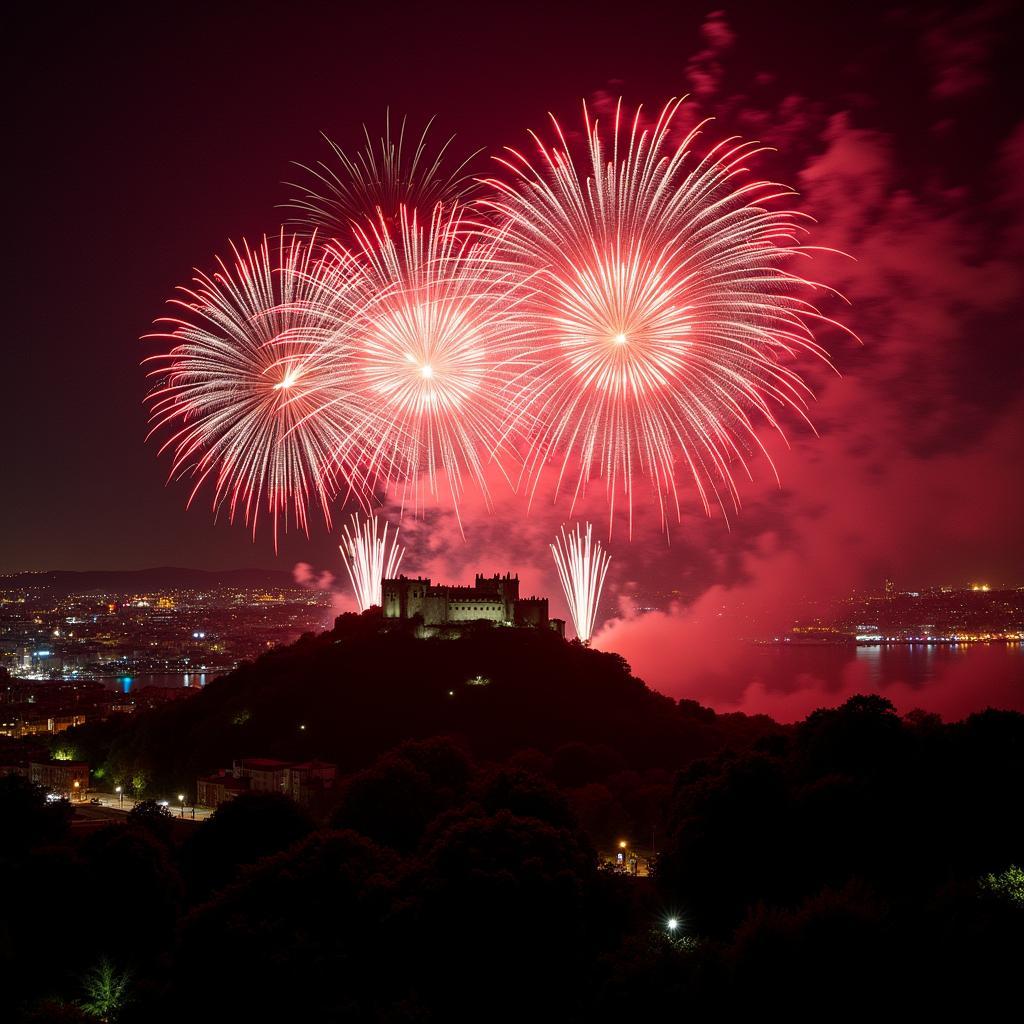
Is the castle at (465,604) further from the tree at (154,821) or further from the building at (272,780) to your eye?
the tree at (154,821)

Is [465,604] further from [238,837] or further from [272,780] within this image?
[238,837]

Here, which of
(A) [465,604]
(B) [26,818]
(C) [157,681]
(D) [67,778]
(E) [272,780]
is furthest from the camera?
(C) [157,681]

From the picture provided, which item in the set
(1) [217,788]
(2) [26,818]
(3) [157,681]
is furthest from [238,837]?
(3) [157,681]

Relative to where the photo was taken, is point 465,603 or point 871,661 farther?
point 871,661

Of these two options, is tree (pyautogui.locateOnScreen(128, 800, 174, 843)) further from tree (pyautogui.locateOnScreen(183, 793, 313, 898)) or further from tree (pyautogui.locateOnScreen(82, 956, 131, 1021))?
tree (pyautogui.locateOnScreen(82, 956, 131, 1021))

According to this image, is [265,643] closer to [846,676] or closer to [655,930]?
[846,676]

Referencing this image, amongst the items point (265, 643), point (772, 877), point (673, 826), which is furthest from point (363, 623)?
point (265, 643)

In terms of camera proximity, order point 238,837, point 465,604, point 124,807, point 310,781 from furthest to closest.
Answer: point 465,604 → point 124,807 → point 310,781 → point 238,837
